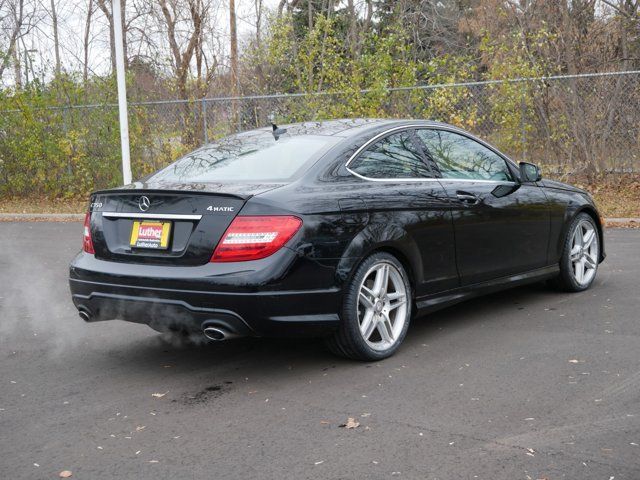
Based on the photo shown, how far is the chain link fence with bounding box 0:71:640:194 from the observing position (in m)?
14.1

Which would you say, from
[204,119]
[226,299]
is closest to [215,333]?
[226,299]

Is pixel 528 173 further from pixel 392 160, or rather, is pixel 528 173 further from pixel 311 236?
pixel 311 236

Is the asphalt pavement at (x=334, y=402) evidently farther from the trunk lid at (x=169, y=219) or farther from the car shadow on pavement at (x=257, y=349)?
the trunk lid at (x=169, y=219)

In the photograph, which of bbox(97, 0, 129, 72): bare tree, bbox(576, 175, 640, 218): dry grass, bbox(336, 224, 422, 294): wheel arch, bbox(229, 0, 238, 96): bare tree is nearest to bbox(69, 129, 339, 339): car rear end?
bbox(336, 224, 422, 294): wheel arch

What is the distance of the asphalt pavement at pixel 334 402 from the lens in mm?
3494

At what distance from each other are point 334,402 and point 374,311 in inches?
35.5

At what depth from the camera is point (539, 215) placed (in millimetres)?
6492

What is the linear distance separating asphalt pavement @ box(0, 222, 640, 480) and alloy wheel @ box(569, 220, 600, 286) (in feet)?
1.82

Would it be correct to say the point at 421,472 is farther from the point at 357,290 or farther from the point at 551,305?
the point at 551,305

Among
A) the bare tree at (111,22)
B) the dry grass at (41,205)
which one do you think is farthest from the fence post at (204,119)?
the bare tree at (111,22)

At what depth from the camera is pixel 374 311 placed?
5.06m

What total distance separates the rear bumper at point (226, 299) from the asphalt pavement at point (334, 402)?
36 centimetres

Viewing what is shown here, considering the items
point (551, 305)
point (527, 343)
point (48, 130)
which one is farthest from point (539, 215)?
point (48, 130)

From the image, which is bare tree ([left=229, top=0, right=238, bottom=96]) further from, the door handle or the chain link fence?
the door handle
